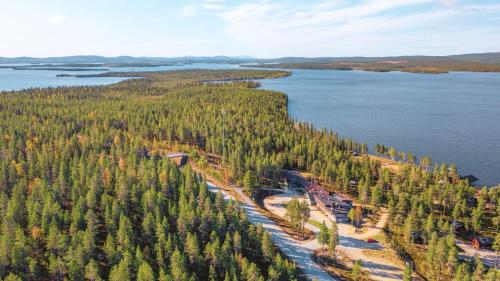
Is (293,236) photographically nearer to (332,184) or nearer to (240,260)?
(240,260)

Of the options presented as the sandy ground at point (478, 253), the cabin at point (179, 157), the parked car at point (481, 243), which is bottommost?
the sandy ground at point (478, 253)

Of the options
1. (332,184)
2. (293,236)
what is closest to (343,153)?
(332,184)

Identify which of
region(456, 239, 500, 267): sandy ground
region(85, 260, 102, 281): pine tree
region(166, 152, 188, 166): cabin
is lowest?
region(456, 239, 500, 267): sandy ground

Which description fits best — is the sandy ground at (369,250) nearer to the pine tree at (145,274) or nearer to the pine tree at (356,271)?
the pine tree at (356,271)

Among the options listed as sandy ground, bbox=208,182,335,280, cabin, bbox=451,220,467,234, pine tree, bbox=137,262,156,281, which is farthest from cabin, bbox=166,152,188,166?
cabin, bbox=451,220,467,234

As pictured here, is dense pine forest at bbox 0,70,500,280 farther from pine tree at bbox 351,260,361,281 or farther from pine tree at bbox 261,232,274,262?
pine tree at bbox 351,260,361,281

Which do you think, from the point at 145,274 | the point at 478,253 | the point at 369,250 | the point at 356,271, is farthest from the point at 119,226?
the point at 478,253

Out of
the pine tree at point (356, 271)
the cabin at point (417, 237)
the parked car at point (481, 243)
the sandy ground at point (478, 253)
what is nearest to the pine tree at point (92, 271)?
the pine tree at point (356, 271)

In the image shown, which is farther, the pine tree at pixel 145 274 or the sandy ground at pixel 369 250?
the sandy ground at pixel 369 250
